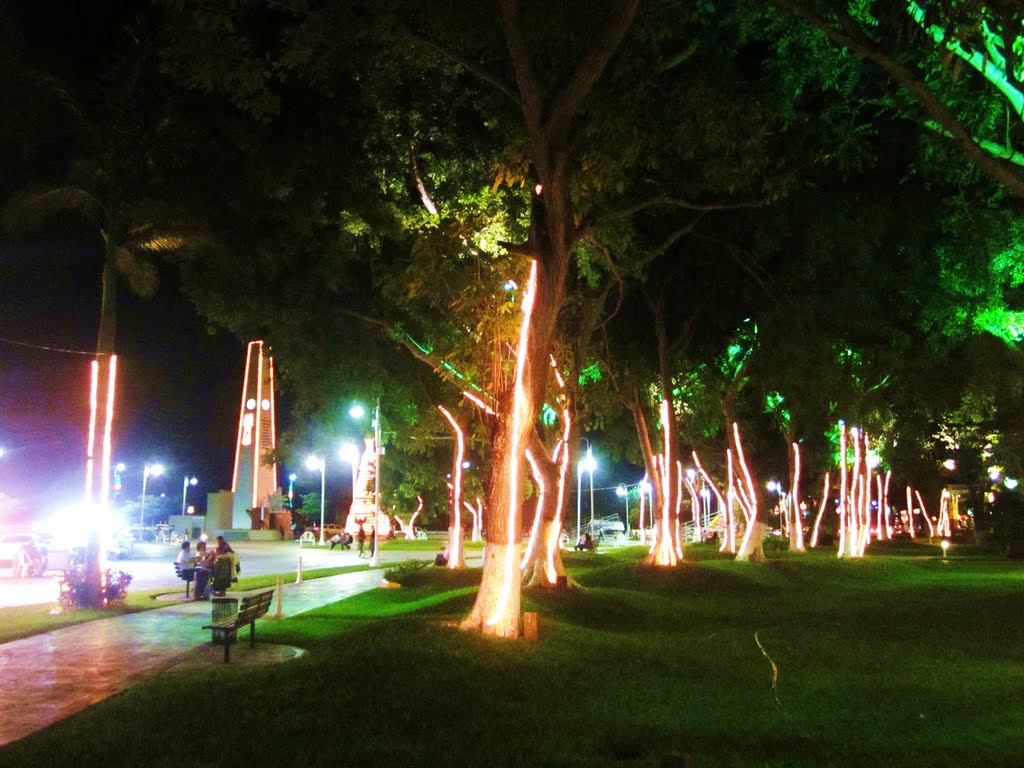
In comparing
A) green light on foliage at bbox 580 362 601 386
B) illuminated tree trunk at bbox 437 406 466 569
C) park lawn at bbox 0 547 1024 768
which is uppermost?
green light on foliage at bbox 580 362 601 386

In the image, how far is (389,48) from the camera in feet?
46.0

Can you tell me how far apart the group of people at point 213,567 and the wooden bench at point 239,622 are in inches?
156

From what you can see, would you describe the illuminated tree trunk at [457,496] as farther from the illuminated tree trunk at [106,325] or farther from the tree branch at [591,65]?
the tree branch at [591,65]

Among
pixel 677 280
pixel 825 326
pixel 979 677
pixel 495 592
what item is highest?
pixel 677 280

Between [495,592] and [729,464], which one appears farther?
[729,464]

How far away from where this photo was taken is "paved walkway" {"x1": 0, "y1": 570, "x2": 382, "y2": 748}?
32.6 ft

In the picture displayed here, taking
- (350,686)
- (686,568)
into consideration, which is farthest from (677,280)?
(350,686)

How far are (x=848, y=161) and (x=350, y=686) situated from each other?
42.9 feet

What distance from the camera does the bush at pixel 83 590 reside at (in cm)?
1975

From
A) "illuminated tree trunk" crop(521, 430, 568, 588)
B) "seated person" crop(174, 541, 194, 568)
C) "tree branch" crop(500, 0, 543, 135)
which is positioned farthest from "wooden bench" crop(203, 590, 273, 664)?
"seated person" crop(174, 541, 194, 568)

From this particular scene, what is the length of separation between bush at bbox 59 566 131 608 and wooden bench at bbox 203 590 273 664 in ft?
21.7

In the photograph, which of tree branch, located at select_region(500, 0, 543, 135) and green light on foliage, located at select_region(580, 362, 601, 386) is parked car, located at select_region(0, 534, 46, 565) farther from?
tree branch, located at select_region(500, 0, 543, 135)

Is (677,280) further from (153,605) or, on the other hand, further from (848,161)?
(153,605)

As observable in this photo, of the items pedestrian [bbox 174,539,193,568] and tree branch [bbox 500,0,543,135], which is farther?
pedestrian [bbox 174,539,193,568]
